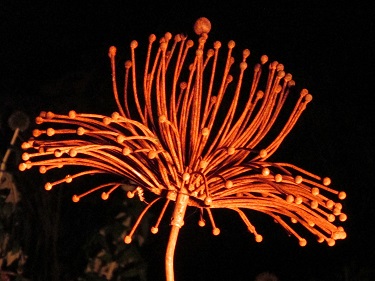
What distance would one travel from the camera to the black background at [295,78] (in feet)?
6.93

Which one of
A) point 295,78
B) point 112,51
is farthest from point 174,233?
point 295,78

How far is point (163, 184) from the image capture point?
1177 mm

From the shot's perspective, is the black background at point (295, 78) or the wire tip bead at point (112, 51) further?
the black background at point (295, 78)

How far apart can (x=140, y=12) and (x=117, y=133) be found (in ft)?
4.45

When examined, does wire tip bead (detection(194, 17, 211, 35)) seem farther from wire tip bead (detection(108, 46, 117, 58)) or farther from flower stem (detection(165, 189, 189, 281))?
flower stem (detection(165, 189, 189, 281))

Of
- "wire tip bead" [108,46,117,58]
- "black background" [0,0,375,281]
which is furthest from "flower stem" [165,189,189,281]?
"black background" [0,0,375,281]

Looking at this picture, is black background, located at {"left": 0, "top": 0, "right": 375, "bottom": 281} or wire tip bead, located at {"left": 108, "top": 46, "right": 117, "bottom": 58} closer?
wire tip bead, located at {"left": 108, "top": 46, "right": 117, "bottom": 58}

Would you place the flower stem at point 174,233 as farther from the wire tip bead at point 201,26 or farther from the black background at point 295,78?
the black background at point 295,78

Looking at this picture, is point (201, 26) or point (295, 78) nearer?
point (201, 26)

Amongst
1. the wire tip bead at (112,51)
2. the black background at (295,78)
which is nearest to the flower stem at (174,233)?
the wire tip bead at (112,51)

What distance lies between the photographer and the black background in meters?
2.11

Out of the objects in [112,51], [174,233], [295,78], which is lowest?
[174,233]

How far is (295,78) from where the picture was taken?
2.21 m

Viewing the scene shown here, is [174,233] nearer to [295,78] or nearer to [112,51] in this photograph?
[112,51]
